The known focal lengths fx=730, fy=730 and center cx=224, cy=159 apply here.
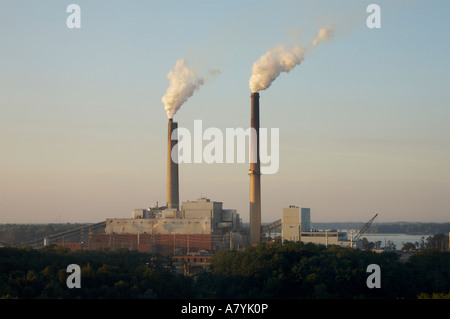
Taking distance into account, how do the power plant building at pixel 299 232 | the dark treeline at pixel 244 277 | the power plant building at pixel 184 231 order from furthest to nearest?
the power plant building at pixel 184 231 → the power plant building at pixel 299 232 → the dark treeline at pixel 244 277

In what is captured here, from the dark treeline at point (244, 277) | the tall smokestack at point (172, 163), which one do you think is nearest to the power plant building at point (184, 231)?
the tall smokestack at point (172, 163)

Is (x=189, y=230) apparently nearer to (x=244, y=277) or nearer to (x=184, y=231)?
(x=184, y=231)

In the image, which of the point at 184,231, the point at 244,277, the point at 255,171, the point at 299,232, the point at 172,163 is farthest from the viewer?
the point at 184,231

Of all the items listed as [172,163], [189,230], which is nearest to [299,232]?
[189,230]

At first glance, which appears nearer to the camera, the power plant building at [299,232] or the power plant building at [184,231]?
the power plant building at [299,232]

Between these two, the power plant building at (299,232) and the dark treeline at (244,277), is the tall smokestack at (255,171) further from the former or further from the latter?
the dark treeline at (244,277)

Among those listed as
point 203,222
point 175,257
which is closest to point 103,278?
point 175,257

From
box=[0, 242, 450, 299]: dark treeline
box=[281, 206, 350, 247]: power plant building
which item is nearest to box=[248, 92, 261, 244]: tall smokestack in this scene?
box=[281, 206, 350, 247]: power plant building

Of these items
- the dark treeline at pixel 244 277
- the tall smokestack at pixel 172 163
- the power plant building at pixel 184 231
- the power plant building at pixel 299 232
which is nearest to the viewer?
the dark treeline at pixel 244 277
